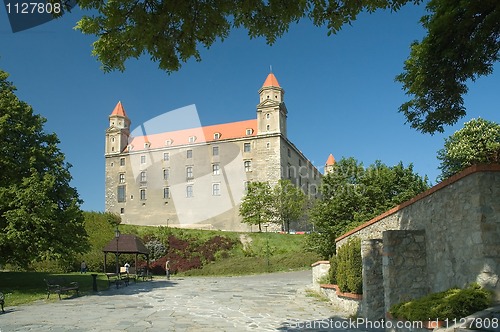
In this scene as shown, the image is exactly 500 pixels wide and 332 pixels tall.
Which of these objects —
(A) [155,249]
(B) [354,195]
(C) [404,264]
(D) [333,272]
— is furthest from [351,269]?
(A) [155,249]

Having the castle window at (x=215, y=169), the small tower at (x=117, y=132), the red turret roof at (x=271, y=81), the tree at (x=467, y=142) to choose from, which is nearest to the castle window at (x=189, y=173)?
the castle window at (x=215, y=169)

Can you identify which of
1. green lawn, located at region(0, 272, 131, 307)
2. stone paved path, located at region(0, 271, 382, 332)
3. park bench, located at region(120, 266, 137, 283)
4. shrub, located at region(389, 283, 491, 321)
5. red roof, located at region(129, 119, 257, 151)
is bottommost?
park bench, located at region(120, 266, 137, 283)

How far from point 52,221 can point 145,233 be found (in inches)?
1119

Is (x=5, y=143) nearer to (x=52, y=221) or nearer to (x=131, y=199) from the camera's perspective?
(x=52, y=221)

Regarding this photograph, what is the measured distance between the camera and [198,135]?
72250 millimetres

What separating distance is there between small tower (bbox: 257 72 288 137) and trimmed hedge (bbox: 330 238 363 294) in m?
50.9

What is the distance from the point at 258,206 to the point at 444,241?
49.7 metres

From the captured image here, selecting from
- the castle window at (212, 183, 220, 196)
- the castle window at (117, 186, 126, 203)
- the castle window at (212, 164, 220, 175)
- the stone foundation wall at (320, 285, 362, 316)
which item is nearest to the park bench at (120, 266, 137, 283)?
the stone foundation wall at (320, 285, 362, 316)

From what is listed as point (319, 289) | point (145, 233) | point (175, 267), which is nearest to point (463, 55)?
point (319, 289)

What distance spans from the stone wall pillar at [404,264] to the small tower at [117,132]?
69767 mm

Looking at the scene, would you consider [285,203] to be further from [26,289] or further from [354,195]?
[26,289]

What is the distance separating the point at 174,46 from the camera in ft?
20.3

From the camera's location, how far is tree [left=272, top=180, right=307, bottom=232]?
57.8 meters

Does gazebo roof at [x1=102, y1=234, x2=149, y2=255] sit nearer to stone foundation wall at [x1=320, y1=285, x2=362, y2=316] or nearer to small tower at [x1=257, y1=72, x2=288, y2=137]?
stone foundation wall at [x1=320, y1=285, x2=362, y2=316]
